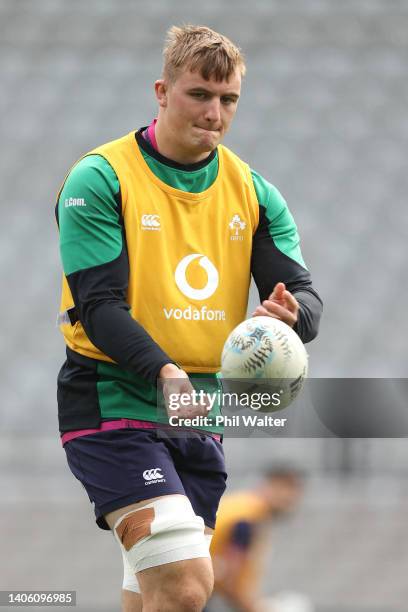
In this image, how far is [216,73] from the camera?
2.97m

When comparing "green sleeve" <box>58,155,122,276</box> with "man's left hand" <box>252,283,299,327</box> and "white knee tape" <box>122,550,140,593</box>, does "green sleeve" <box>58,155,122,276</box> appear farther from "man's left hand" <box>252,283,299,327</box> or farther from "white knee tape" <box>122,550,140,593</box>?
"white knee tape" <box>122,550,140,593</box>

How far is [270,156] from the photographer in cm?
1088

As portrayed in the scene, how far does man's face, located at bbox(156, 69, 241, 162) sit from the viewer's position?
9.80ft

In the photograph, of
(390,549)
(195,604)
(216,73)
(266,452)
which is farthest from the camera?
(266,452)

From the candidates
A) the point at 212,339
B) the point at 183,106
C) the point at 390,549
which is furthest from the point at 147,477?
the point at 390,549

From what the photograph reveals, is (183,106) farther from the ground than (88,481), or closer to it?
farther from the ground

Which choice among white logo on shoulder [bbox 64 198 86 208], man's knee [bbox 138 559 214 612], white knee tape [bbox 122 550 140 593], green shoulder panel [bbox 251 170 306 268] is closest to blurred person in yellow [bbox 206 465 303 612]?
white knee tape [bbox 122 550 140 593]

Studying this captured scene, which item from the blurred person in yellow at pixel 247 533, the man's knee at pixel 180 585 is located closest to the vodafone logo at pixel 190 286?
the man's knee at pixel 180 585

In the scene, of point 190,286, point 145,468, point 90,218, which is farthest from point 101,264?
point 145,468

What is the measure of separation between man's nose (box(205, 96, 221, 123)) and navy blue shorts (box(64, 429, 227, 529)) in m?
0.92

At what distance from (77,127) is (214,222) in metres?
7.96

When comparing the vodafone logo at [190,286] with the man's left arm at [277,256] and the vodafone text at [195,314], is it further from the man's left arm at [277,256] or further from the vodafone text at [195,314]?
the man's left arm at [277,256]

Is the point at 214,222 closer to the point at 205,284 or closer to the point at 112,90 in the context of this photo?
the point at 205,284

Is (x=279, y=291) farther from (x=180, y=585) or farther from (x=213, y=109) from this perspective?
(x=180, y=585)
